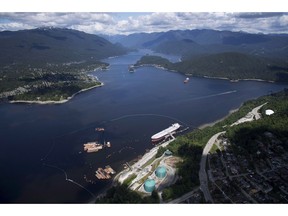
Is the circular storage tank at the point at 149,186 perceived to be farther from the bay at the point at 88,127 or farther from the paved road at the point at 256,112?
the paved road at the point at 256,112

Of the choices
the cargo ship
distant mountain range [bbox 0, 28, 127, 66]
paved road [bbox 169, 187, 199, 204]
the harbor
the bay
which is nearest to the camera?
paved road [bbox 169, 187, 199, 204]

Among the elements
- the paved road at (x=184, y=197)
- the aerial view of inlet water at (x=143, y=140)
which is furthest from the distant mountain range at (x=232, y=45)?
the paved road at (x=184, y=197)

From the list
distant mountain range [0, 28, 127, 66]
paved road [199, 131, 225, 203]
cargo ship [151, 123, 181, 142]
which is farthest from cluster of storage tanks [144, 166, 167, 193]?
distant mountain range [0, 28, 127, 66]

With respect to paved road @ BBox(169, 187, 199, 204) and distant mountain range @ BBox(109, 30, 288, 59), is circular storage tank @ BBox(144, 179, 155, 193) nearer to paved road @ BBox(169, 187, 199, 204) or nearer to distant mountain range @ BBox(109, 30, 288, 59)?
paved road @ BBox(169, 187, 199, 204)

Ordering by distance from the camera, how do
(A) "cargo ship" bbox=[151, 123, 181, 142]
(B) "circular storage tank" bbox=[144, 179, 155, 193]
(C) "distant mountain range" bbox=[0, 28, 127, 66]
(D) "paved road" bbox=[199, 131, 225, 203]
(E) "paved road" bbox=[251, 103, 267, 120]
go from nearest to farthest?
(D) "paved road" bbox=[199, 131, 225, 203] → (B) "circular storage tank" bbox=[144, 179, 155, 193] → (A) "cargo ship" bbox=[151, 123, 181, 142] → (E) "paved road" bbox=[251, 103, 267, 120] → (C) "distant mountain range" bbox=[0, 28, 127, 66]

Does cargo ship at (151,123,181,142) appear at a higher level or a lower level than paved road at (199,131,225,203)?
lower

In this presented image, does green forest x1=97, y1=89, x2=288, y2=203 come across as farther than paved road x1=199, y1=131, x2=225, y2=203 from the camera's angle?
No

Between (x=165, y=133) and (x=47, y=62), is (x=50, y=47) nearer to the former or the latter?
(x=47, y=62)
